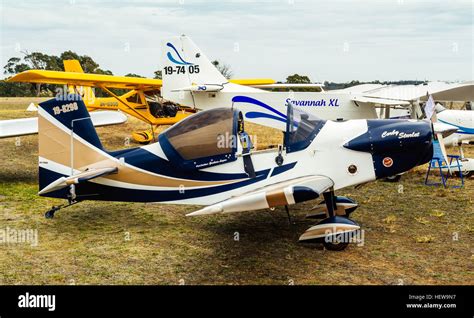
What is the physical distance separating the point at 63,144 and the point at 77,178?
91 cm

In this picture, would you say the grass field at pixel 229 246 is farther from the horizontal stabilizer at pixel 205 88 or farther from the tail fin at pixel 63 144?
the horizontal stabilizer at pixel 205 88

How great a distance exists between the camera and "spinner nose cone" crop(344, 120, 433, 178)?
624 centimetres

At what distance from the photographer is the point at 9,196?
8992mm

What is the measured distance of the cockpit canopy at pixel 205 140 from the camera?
6438mm

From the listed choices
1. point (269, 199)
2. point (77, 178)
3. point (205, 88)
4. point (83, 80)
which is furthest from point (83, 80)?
point (269, 199)

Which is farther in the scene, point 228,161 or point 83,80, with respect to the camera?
point 83,80

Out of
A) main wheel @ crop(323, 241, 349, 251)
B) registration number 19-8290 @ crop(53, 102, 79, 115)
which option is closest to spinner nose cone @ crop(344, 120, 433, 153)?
main wheel @ crop(323, 241, 349, 251)

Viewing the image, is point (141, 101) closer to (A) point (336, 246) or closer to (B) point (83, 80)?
(B) point (83, 80)

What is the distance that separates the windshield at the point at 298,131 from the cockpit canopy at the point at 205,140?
0.76 metres

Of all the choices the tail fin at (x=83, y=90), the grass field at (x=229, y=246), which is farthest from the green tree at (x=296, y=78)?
the grass field at (x=229, y=246)

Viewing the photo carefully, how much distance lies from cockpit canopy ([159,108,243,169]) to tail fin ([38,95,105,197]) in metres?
1.34

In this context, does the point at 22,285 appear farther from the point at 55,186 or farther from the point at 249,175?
the point at 249,175

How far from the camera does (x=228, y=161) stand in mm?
6520

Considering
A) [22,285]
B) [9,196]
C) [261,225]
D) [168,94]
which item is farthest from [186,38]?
[22,285]
